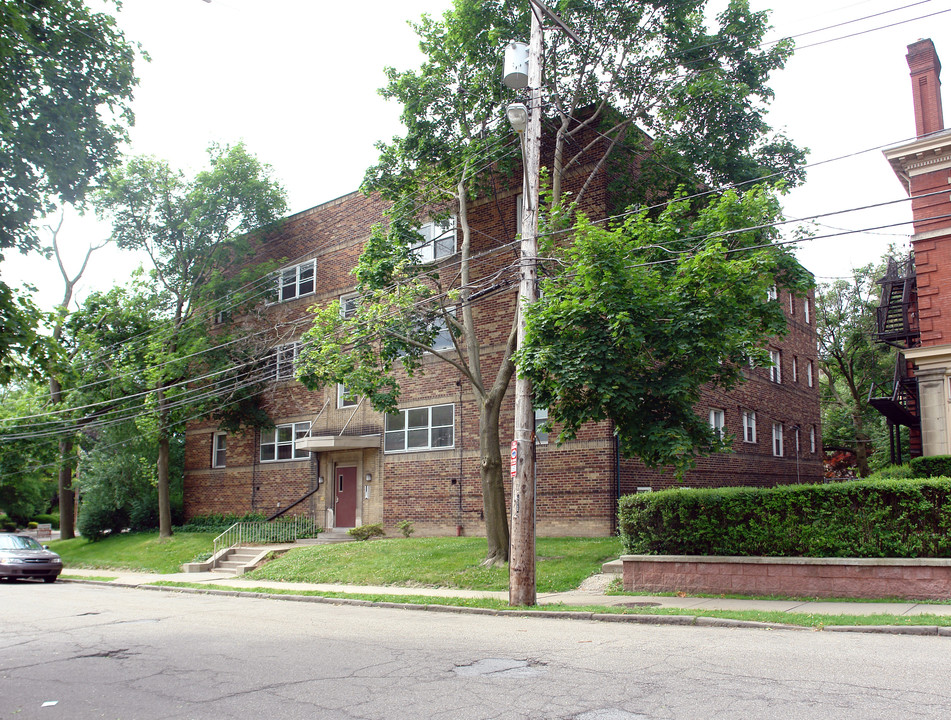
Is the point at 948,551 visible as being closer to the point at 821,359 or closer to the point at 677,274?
the point at 677,274

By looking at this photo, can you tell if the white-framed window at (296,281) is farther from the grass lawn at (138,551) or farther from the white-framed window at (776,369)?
the white-framed window at (776,369)

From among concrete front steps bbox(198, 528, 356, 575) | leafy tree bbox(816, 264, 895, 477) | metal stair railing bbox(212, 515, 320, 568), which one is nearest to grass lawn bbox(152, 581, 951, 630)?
concrete front steps bbox(198, 528, 356, 575)

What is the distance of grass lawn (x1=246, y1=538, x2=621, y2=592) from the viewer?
15.9 meters

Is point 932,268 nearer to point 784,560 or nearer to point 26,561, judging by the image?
point 784,560

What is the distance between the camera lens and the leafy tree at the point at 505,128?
59.2 ft

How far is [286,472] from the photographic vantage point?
93.5 ft

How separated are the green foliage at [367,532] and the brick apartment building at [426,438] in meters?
0.49

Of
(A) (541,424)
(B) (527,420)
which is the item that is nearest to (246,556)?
(A) (541,424)

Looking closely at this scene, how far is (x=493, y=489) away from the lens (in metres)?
17.5

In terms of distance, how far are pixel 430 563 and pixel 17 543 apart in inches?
521

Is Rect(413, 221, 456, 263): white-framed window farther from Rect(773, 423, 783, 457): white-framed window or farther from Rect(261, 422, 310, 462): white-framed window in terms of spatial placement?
Rect(773, 423, 783, 457): white-framed window

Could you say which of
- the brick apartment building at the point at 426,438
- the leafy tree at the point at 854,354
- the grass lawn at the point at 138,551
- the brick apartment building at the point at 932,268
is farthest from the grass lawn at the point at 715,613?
the leafy tree at the point at 854,354

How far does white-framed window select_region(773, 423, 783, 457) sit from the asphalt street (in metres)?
20.1

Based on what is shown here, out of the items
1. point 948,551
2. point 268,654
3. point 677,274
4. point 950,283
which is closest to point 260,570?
point 268,654
